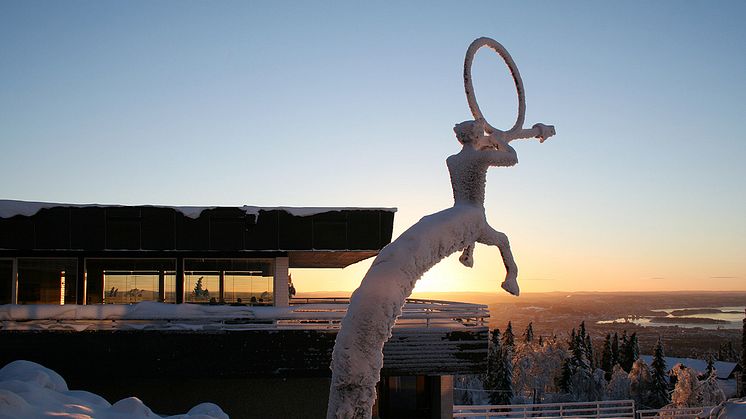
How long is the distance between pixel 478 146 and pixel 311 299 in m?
20.3

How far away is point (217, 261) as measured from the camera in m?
20.7

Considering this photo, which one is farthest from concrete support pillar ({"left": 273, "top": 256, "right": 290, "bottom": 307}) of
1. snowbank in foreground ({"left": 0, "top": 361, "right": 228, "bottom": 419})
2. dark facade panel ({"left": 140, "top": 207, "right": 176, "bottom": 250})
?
snowbank in foreground ({"left": 0, "top": 361, "right": 228, "bottom": 419})

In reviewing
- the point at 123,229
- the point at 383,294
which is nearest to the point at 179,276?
the point at 123,229

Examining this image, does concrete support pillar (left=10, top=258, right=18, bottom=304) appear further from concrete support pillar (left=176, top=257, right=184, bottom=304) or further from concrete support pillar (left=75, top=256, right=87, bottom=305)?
Result: concrete support pillar (left=176, top=257, right=184, bottom=304)

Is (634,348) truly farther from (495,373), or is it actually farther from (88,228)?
(88,228)

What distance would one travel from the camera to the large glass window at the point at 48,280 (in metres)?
20.1

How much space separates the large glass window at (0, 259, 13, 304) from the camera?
65.3 ft

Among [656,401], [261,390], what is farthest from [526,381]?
[261,390]

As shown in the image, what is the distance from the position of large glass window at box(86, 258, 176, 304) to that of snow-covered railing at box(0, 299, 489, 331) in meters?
3.92

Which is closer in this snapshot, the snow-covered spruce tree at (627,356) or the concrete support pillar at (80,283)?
the concrete support pillar at (80,283)

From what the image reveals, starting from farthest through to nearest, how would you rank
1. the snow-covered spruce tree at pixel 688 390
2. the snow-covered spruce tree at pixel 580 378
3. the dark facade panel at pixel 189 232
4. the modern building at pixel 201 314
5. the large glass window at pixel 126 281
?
the snow-covered spruce tree at pixel 580 378 → the snow-covered spruce tree at pixel 688 390 → the large glass window at pixel 126 281 → the dark facade panel at pixel 189 232 → the modern building at pixel 201 314

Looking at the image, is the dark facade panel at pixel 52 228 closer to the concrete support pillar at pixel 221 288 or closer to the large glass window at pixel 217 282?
the large glass window at pixel 217 282

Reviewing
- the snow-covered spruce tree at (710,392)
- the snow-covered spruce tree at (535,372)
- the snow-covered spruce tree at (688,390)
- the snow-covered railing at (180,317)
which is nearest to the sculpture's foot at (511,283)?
the snow-covered railing at (180,317)

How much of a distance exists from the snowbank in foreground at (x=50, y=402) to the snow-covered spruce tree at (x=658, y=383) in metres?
95.9
